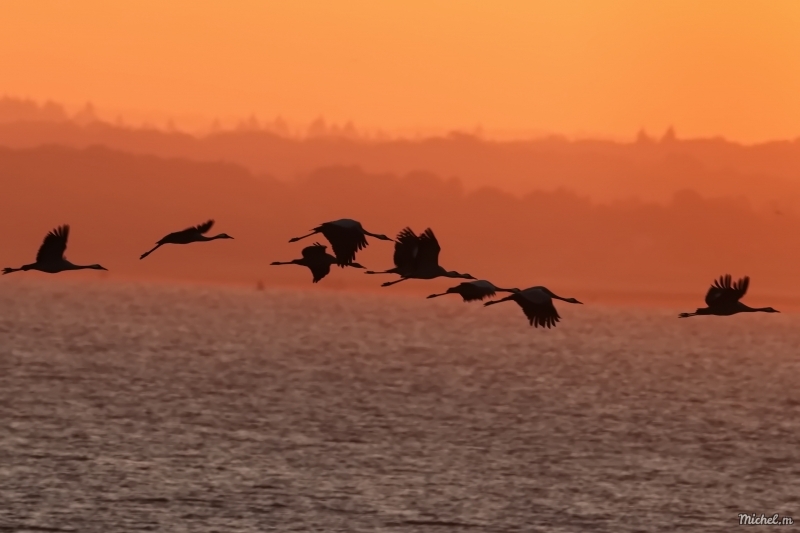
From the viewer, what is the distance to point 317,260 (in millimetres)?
28891

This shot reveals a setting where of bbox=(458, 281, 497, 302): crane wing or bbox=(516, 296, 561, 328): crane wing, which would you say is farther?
bbox=(516, 296, 561, 328): crane wing

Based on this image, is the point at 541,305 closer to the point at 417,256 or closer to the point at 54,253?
the point at 417,256

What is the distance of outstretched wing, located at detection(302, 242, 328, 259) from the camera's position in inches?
1137

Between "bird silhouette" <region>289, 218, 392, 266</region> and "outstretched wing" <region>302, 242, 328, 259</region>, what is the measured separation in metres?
1.31

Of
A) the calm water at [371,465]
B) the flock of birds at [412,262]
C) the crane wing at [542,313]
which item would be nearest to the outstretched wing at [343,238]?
the flock of birds at [412,262]

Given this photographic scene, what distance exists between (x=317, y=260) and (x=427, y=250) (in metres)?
2.47

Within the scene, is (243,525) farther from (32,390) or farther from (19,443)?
(32,390)

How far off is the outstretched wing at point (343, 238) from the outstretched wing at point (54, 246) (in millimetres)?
4664

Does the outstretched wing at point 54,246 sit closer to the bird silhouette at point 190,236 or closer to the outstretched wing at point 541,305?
the bird silhouette at point 190,236

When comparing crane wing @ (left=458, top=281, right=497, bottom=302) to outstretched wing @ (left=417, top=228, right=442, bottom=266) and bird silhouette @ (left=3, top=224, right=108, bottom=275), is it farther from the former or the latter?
bird silhouette @ (left=3, top=224, right=108, bottom=275)

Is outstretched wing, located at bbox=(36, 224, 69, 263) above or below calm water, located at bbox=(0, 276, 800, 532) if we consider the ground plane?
above

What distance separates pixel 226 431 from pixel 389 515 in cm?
5389

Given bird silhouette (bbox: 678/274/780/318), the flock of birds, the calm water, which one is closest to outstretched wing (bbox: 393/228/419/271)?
the flock of birds

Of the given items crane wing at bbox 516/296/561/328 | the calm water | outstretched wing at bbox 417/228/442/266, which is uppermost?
outstretched wing at bbox 417/228/442/266
